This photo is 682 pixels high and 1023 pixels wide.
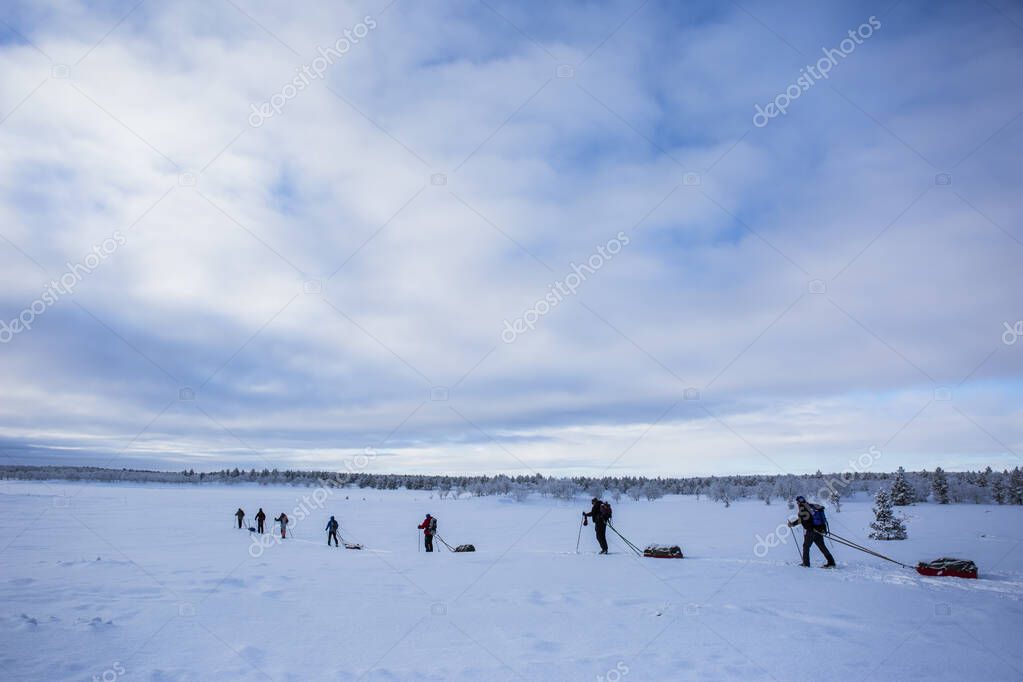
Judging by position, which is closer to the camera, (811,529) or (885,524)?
(811,529)

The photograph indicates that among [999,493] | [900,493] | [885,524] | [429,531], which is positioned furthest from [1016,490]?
[429,531]

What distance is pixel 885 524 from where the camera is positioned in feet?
95.5

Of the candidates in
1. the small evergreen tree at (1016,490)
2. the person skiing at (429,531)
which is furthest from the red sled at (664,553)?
the small evergreen tree at (1016,490)

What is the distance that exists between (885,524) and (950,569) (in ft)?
63.6

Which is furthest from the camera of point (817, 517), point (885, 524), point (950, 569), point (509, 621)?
point (885, 524)

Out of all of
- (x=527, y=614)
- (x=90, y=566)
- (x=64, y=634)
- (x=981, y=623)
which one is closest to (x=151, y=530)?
(x=90, y=566)

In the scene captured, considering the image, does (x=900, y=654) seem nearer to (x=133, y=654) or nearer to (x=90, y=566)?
(x=133, y=654)

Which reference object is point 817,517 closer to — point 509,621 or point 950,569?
point 950,569

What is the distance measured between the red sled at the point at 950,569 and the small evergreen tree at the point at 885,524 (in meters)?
16.6

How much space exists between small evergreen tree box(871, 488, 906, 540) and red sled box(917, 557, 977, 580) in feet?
54.6

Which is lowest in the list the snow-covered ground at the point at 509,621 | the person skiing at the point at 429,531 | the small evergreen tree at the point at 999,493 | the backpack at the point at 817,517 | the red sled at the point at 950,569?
the small evergreen tree at the point at 999,493

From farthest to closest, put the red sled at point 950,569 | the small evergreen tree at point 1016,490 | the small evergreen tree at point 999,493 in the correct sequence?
1. the small evergreen tree at point 999,493
2. the small evergreen tree at point 1016,490
3. the red sled at point 950,569

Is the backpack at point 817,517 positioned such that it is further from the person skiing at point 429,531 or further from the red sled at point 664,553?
the person skiing at point 429,531

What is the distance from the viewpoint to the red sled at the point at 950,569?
12523mm
